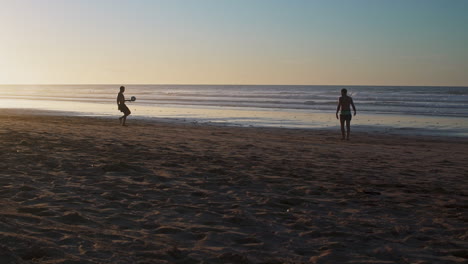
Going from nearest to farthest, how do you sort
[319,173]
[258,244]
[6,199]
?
[258,244] < [6,199] < [319,173]

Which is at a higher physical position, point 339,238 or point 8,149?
point 8,149

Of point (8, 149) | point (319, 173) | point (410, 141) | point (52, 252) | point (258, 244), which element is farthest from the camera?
point (410, 141)

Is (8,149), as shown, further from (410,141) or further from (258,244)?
(410,141)

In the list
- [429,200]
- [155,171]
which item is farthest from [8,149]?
[429,200]

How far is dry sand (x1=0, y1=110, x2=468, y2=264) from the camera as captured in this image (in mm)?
3684

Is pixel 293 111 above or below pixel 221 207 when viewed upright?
above

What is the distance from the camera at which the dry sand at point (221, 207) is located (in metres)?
3.68

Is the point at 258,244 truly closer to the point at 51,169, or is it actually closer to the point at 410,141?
the point at 51,169

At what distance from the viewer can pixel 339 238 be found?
412cm

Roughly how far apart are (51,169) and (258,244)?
397 cm

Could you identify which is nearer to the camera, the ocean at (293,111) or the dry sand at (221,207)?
the dry sand at (221,207)

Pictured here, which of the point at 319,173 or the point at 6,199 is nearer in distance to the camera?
the point at 6,199

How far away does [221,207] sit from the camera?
→ 5035mm

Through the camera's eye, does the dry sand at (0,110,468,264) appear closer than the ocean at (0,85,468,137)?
Yes
